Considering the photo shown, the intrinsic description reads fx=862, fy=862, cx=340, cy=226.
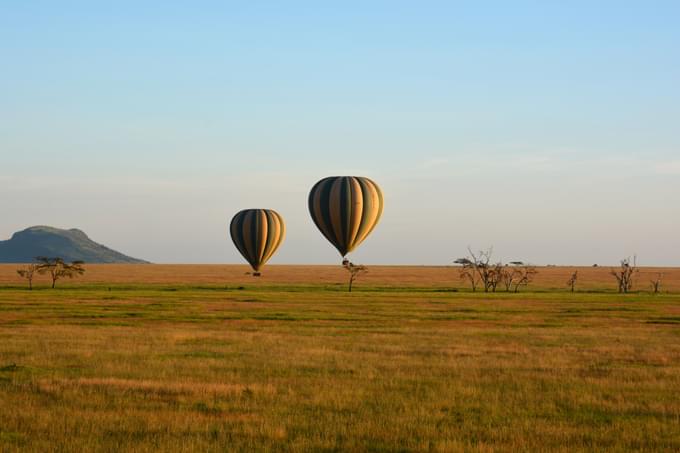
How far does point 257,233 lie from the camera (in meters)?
104

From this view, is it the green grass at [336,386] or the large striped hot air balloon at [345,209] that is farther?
the large striped hot air balloon at [345,209]

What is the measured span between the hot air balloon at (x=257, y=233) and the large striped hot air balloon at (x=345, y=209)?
19.9 meters

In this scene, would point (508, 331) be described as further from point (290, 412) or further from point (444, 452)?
point (444, 452)

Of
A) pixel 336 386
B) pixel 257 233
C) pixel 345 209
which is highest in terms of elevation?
pixel 345 209

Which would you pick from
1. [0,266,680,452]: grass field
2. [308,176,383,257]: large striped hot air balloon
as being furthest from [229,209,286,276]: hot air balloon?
[0,266,680,452]: grass field

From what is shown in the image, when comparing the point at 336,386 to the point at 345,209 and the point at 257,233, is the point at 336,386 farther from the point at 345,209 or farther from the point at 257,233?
the point at 257,233

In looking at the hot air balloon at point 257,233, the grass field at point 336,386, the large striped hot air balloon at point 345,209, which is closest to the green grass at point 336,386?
the grass field at point 336,386

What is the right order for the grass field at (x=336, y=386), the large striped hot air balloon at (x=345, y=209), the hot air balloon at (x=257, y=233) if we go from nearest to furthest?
the grass field at (x=336, y=386) < the large striped hot air balloon at (x=345, y=209) < the hot air balloon at (x=257, y=233)

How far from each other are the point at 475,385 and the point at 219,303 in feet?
132

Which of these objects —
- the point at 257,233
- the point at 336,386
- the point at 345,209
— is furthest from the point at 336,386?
the point at 257,233

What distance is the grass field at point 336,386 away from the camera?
48.6 ft

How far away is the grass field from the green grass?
2.3 inches

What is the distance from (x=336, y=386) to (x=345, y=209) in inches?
2451

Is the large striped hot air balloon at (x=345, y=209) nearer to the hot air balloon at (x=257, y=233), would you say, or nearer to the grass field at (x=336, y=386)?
the hot air balloon at (x=257, y=233)
